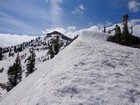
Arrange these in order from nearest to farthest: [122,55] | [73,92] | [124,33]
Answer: [73,92] → [122,55] → [124,33]

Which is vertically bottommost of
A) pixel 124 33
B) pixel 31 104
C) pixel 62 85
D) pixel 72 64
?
pixel 31 104

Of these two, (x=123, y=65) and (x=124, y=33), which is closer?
(x=123, y=65)

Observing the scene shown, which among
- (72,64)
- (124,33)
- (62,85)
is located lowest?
(62,85)

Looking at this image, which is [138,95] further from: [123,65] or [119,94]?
[123,65]

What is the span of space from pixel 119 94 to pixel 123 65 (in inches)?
211

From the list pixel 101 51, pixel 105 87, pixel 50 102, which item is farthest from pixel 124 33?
pixel 50 102

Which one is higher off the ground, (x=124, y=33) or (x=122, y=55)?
(x=124, y=33)

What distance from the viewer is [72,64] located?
15102 mm

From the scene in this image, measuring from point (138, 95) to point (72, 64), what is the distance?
6.42m

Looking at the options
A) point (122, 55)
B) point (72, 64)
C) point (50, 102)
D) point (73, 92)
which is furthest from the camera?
point (122, 55)

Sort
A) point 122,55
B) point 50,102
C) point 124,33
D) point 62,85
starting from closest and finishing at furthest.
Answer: point 50,102
point 62,85
point 122,55
point 124,33

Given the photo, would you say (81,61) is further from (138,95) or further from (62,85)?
(138,95)

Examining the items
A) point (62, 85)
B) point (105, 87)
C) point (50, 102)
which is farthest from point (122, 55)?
point (50, 102)

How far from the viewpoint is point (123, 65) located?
15.1m
